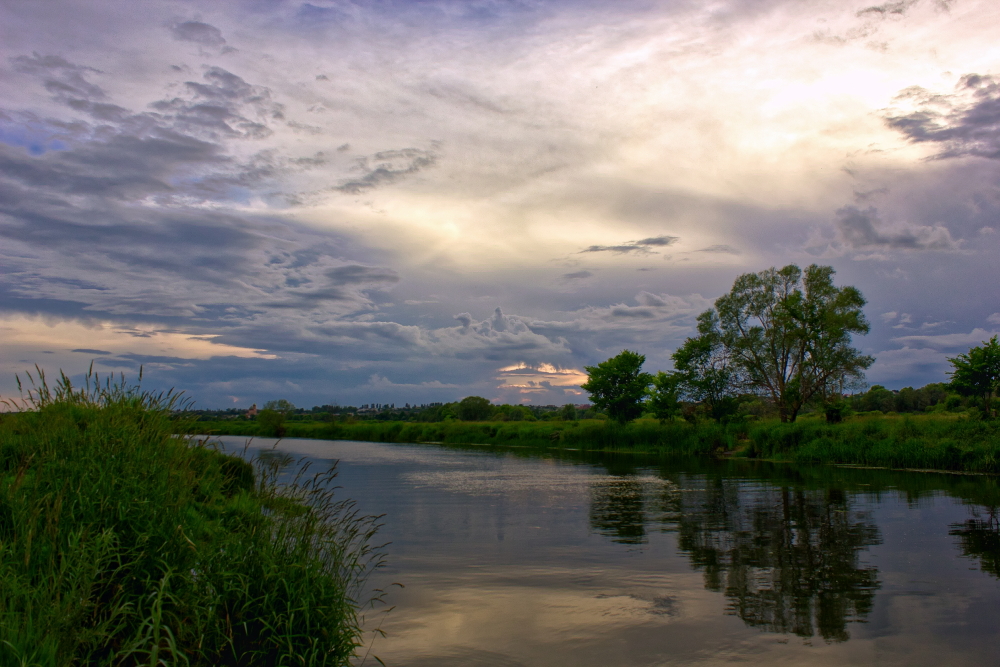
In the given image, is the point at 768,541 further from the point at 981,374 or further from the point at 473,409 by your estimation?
the point at 473,409

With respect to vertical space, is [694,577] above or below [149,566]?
below

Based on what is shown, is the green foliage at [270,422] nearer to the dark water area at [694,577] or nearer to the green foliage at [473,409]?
the green foliage at [473,409]

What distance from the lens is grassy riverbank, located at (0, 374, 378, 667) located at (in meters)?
5.16

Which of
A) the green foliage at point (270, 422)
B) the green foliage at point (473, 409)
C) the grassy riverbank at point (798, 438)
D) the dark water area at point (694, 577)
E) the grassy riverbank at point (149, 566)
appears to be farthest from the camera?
the green foliage at point (473, 409)

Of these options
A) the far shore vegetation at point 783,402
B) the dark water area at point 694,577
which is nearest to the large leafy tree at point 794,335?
the far shore vegetation at point 783,402

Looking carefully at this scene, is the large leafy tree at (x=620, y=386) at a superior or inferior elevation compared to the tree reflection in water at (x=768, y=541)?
superior

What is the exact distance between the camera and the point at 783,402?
51688 millimetres

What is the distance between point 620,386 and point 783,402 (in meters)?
16.9

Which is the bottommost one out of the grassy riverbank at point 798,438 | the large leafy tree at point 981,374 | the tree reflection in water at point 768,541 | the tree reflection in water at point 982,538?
the tree reflection in water at point 768,541

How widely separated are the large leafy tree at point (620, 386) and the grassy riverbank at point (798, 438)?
2.78 m

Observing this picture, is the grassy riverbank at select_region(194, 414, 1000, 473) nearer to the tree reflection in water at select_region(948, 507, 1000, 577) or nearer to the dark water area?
the dark water area

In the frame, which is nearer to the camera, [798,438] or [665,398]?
[798,438]

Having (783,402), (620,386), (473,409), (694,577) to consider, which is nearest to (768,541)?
(694,577)

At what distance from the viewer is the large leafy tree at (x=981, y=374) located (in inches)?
1448
